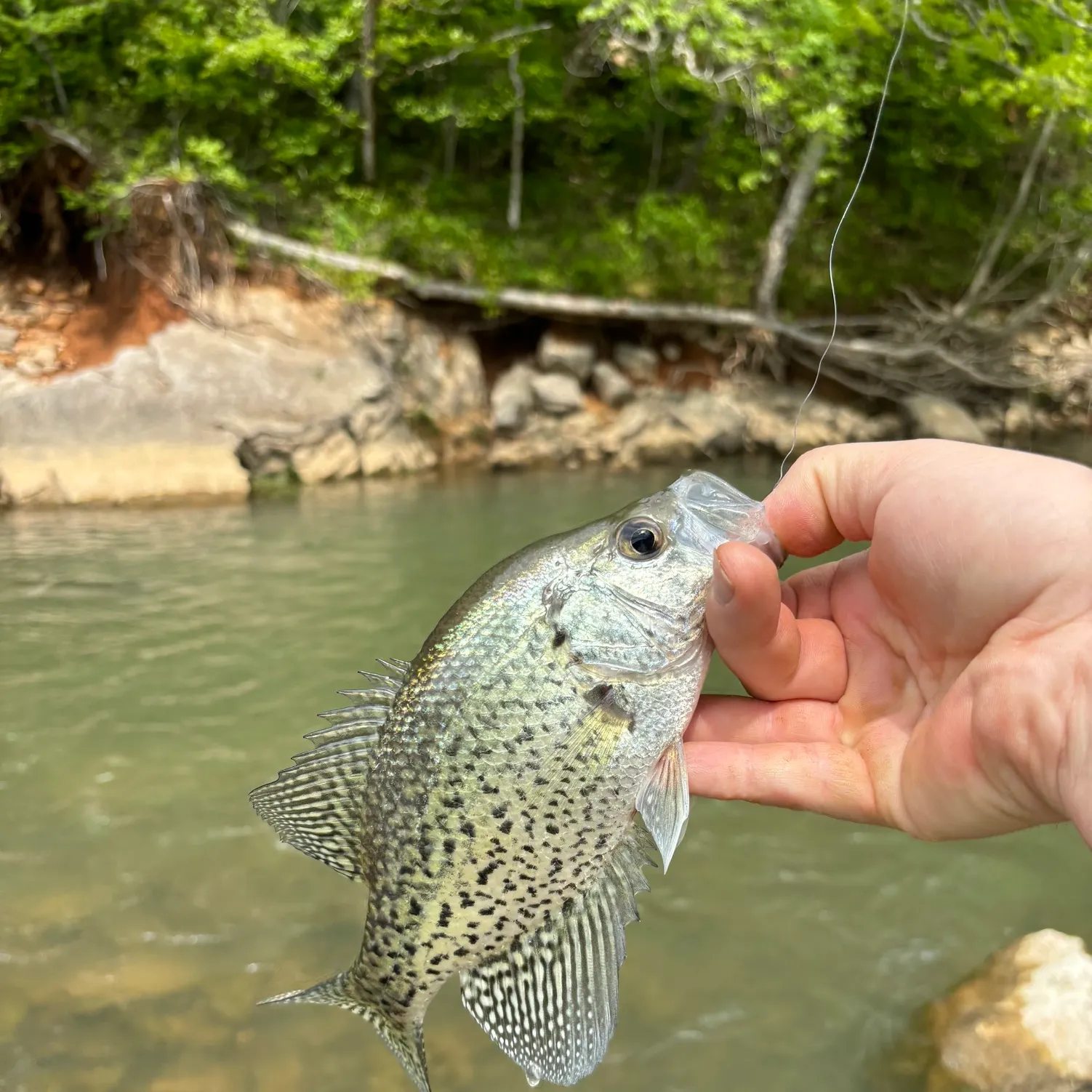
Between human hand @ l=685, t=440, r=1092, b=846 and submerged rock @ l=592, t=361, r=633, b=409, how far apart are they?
13762mm

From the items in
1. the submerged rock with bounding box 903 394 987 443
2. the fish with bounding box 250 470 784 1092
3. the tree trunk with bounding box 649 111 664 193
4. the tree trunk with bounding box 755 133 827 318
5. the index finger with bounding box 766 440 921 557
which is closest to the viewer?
the fish with bounding box 250 470 784 1092

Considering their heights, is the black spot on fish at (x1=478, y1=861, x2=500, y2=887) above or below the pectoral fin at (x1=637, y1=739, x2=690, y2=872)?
below

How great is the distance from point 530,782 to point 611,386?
582 inches

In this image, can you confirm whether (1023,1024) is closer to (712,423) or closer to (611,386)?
(712,423)

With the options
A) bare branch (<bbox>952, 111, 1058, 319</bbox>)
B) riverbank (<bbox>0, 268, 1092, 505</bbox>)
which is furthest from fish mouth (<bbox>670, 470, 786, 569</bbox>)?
bare branch (<bbox>952, 111, 1058, 319</bbox>)

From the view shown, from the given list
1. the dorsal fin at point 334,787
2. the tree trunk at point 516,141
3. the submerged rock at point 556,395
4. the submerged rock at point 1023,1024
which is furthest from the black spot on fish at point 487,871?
the tree trunk at point 516,141

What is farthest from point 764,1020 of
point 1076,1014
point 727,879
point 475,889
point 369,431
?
point 369,431

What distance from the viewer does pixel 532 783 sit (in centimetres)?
211

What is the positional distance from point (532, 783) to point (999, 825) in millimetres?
1261

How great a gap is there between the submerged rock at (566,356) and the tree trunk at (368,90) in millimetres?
4824

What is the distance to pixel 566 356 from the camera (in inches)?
639

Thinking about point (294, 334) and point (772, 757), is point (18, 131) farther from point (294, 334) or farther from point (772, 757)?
point (772, 757)

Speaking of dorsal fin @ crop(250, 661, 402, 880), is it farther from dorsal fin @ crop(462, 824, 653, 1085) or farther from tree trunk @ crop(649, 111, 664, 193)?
tree trunk @ crop(649, 111, 664, 193)

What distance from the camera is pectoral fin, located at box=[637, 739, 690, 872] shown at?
2.16 m
